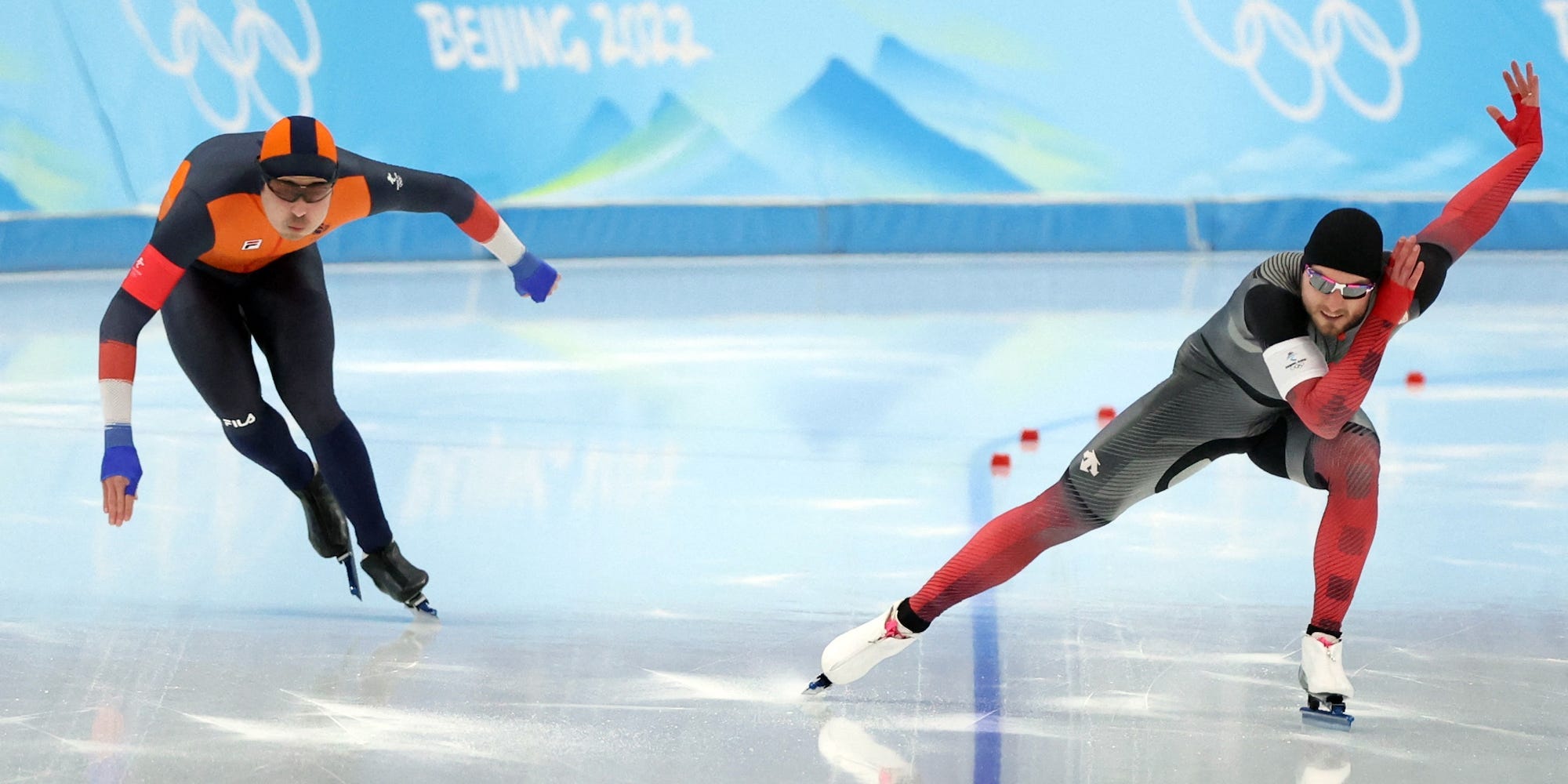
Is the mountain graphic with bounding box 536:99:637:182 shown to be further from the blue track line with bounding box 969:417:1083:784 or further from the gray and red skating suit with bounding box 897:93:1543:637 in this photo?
the gray and red skating suit with bounding box 897:93:1543:637

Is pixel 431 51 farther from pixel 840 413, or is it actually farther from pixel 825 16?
pixel 840 413

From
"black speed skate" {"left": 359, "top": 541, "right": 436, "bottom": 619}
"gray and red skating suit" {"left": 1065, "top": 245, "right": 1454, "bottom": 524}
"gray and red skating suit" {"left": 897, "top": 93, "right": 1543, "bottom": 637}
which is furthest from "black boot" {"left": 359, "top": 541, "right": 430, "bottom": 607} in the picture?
"gray and red skating suit" {"left": 1065, "top": 245, "right": 1454, "bottom": 524}

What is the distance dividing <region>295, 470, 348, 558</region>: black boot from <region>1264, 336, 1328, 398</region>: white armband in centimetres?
193

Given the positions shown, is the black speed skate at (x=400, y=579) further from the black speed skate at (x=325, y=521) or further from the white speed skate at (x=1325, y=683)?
the white speed skate at (x=1325, y=683)

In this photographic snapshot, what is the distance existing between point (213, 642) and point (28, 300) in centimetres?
625

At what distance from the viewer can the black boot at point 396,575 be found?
10.9 feet

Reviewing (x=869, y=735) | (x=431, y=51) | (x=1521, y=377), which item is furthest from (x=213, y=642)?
(x=431, y=51)

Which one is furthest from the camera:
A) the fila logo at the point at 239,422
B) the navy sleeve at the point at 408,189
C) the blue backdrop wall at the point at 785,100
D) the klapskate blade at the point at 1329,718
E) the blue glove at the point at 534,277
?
the blue backdrop wall at the point at 785,100

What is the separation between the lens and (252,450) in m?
3.38

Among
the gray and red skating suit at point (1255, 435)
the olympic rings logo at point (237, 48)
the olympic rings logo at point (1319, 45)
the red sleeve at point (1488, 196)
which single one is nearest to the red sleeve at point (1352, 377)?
the gray and red skating suit at point (1255, 435)

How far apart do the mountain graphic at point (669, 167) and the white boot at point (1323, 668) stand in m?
7.69

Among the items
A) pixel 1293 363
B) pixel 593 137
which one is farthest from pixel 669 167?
pixel 1293 363

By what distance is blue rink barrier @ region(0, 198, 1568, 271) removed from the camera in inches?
389

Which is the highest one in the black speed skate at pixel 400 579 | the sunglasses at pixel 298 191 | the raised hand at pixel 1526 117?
the raised hand at pixel 1526 117
